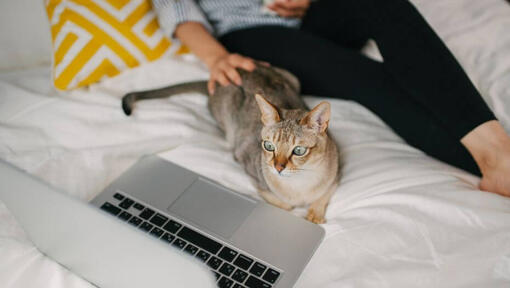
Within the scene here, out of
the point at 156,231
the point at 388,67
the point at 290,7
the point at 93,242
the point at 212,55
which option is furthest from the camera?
the point at 290,7

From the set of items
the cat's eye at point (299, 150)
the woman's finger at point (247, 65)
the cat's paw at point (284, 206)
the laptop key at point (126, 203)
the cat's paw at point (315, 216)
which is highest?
the woman's finger at point (247, 65)

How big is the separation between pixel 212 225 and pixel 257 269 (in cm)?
17

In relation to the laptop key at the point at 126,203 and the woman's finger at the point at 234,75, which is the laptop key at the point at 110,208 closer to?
the laptop key at the point at 126,203

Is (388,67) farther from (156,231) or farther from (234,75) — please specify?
(156,231)

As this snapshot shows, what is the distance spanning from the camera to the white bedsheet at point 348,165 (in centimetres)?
83

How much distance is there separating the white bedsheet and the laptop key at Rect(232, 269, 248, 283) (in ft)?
0.43

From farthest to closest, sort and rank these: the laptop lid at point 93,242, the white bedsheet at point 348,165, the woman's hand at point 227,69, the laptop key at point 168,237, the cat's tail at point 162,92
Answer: the woman's hand at point 227,69 → the cat's tail at point 162,92 → the laptop key at point 168,237 → the white bedsheet at point 348,165 → the laptop lid at point 93,242

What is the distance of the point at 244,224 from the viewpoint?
3.22ft

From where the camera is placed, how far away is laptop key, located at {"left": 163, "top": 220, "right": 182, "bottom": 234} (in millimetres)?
957

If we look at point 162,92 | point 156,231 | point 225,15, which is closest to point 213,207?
point 156,231

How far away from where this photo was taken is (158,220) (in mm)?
979

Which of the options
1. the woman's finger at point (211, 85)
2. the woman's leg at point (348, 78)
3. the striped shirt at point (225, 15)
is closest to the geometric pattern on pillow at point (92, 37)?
the striped shirt at point (225, 15)

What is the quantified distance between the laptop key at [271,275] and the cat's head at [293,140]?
0.85 feet

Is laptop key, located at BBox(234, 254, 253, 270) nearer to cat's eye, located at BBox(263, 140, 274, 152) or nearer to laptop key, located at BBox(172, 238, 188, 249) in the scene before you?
laptop key, located at BBox(172, 238, 188, 249)
